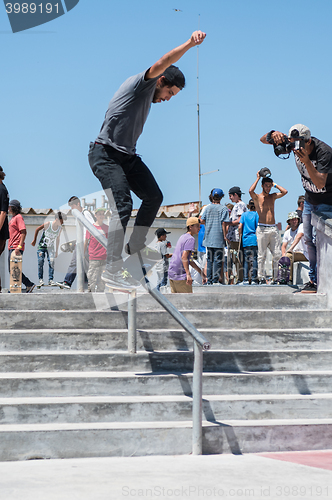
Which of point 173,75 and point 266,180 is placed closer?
point 173,75

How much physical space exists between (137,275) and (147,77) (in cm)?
167

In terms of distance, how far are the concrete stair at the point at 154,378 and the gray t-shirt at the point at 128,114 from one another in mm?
1607

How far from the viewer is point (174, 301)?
5738 mm

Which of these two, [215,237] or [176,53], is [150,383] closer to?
[176,53]

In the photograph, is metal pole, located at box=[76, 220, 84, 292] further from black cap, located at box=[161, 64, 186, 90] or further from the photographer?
the photographer

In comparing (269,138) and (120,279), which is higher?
(269,138)

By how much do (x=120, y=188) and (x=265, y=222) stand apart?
5458mm

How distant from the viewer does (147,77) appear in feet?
13.9

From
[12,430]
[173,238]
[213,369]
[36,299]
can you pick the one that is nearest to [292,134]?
[213,369]

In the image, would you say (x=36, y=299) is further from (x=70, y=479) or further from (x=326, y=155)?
(x=326, y=155)

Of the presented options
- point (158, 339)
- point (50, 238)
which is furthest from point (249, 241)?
point (158, 339)

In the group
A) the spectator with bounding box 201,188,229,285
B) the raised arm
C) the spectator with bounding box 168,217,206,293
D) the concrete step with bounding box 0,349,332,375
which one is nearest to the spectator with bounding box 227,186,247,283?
the spectator with bounding box 201,188,229,285

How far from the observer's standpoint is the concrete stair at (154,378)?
3957 mm

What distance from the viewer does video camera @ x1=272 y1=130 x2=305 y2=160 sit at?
6.02 m
